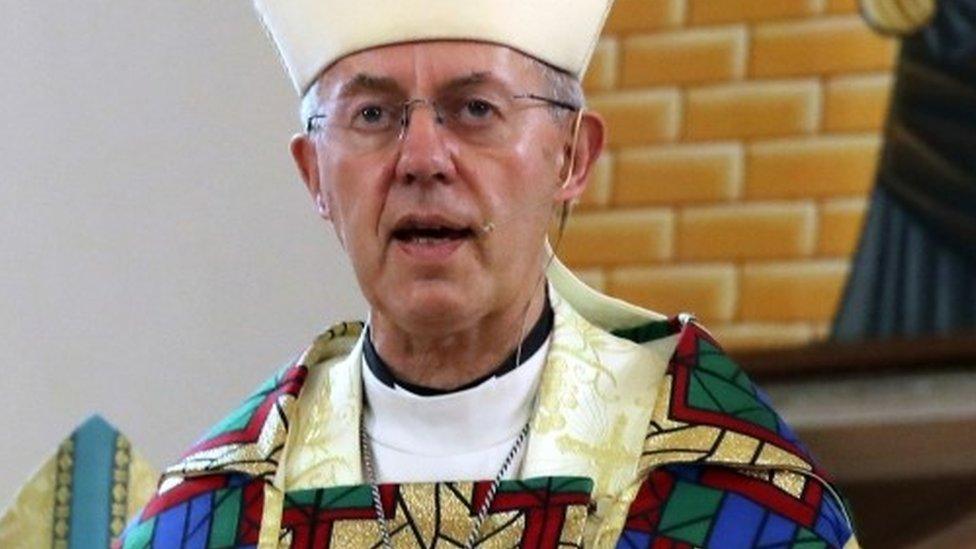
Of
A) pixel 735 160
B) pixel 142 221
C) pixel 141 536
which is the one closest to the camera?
pixel 141 536

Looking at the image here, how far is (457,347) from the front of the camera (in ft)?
9.89

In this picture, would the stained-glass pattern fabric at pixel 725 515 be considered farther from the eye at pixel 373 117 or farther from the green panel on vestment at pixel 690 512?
the eye at pixel 373 117

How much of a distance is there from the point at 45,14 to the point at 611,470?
6.07 feet

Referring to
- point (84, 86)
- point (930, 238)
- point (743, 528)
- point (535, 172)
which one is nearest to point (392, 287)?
point (535, 172)

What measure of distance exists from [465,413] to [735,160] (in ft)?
4.54

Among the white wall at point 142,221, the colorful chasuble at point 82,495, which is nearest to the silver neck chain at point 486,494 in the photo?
the colorful chasuble at point 82,495

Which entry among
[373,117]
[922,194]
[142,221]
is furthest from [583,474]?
[142,221]

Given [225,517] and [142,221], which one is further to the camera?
[142,221]

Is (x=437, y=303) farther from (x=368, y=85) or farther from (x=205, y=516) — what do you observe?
(x=205, y=516)

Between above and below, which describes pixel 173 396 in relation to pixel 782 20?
below

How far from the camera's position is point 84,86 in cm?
460

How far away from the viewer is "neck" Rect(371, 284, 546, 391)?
9.84 feet

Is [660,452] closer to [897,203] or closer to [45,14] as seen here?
[897,203]

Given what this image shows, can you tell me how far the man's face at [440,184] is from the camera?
2900 millimetres
